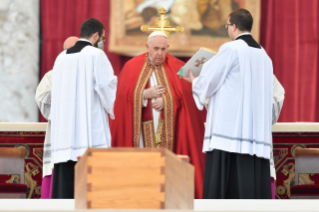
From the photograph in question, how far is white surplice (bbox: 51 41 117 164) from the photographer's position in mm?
4512

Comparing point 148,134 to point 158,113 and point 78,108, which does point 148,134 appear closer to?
point 158,113

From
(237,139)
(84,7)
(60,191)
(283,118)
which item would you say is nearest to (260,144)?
(237,139)

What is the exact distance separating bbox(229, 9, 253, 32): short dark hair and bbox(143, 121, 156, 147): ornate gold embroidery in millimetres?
1442

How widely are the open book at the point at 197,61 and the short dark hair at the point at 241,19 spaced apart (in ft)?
1.14

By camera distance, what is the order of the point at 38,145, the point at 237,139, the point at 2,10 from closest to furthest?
the point at 237,139
the point at 38,145
the point at 2,10

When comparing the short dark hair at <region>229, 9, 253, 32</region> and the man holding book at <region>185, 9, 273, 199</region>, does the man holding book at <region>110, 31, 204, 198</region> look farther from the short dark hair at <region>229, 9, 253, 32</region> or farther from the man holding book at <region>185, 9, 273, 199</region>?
the short dark hair at <region>229, 9, 253, 32</region>

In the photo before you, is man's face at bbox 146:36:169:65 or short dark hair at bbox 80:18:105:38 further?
man's face at bbox 146:36:169:65

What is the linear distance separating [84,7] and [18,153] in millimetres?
4005

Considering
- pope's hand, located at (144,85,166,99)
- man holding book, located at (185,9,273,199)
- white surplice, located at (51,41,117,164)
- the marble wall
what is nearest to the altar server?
white surplice, located at (51,41,117,164)

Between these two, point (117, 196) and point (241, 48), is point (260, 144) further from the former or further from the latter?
point (117, 196)

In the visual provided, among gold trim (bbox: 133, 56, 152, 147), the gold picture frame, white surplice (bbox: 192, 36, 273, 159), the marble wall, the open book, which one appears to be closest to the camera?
white surplice (bbox: 192, 36, 273, 159)

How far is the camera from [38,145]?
17.9 ft

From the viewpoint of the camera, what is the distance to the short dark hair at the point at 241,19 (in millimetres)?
4473

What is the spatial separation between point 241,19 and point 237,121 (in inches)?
36.6
